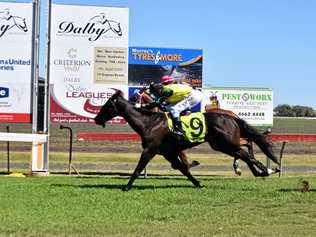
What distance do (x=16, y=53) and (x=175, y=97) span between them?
7344 mm

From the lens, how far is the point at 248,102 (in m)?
23.8

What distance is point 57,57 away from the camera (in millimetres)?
20688

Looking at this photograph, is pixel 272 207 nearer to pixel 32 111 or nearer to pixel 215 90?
pixel 32 111

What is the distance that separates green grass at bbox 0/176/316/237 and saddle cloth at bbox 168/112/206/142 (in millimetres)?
1052

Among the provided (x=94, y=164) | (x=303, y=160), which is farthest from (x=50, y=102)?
(x=303, y=160)

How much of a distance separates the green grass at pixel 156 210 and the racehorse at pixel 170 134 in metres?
0.56

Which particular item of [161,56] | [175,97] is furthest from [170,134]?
[161,56]

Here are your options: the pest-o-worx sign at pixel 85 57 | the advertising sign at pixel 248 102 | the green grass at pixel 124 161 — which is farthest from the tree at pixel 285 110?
the pest-o-worx sign at pixel 85 57

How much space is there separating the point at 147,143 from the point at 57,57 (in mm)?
7294

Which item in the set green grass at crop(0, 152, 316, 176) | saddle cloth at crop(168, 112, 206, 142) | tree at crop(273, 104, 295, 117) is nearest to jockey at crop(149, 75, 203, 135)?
saddle cloth at crop(168, 112, 206, 142)

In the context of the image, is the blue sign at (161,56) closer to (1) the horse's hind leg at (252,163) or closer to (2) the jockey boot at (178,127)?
(2) the jockey boot at (178,127)

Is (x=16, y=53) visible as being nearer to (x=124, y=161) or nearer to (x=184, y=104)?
(x=184, y=104)

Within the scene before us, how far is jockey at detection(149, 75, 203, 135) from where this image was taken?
14531mm

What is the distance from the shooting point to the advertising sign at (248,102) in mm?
23438
